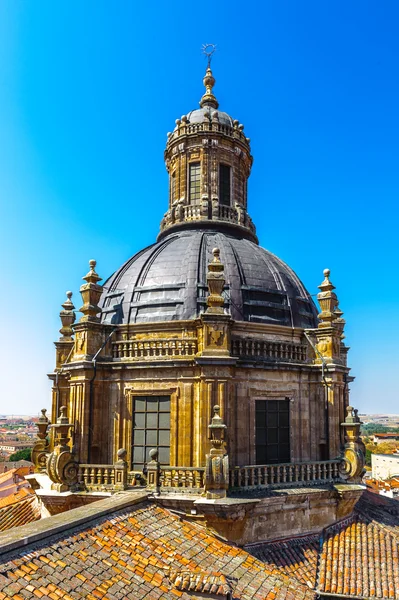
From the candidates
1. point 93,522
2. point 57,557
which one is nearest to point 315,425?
point 93,522

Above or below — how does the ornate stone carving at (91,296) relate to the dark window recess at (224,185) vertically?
below

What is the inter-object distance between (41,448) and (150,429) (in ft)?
22.5

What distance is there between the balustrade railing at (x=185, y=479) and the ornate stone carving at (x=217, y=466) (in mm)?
603

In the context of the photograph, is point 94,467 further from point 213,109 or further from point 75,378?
point 213,109

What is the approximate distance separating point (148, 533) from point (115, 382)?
20.4 ft

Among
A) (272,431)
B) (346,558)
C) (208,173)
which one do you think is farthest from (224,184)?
(346,558)

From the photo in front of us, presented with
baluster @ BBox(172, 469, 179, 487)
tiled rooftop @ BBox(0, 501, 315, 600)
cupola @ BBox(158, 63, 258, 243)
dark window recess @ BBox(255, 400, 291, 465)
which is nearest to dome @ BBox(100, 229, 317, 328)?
cupola @ BBox(158, 63, 258, 243)

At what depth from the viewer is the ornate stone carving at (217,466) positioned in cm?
1436

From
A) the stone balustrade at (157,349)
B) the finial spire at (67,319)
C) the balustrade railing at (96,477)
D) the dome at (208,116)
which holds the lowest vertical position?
the balustrade railing at (96,477)

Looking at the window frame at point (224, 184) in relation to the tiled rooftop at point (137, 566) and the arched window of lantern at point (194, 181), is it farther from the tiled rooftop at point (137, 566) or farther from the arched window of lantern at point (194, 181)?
the tiled rooftop at point (137, 566)

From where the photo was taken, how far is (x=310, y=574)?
562 inches

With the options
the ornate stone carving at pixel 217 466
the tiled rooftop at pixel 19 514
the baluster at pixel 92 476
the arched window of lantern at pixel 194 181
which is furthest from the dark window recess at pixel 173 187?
the tiled rooftop at pixel 19 514

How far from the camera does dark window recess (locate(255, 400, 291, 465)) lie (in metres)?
17.4

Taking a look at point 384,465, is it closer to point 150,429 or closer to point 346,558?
point 346,558
